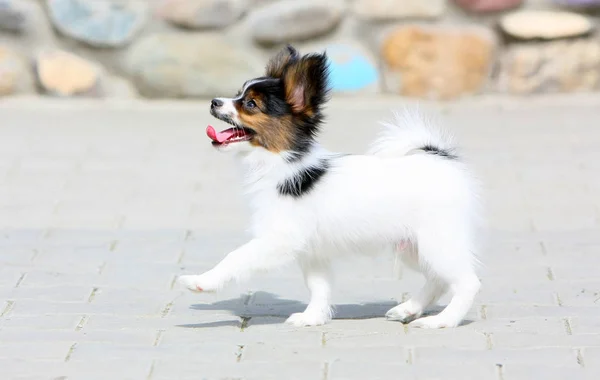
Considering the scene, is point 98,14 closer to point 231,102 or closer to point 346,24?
point 346,24

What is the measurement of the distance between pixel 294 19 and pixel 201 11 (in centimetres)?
72

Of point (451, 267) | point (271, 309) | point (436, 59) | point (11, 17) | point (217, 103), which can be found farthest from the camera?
point (436, 59)

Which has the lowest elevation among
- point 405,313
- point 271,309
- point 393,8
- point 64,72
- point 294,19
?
point 405,313

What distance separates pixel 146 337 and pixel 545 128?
14.7 feet

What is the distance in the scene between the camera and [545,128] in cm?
820

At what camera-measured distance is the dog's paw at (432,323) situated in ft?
15.2

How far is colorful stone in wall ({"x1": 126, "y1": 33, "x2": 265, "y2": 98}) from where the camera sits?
875 centimetres

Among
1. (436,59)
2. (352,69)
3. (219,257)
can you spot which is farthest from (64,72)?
(219,257)

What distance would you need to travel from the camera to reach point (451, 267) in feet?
14.9

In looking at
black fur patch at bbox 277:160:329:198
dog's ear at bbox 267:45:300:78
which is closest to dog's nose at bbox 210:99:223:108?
dog's ear at bbox 267:45:300:78

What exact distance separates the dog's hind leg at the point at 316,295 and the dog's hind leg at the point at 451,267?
0.40 m

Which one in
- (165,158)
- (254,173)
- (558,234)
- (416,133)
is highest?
(165,158)

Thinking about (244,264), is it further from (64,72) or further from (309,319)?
(64,72)

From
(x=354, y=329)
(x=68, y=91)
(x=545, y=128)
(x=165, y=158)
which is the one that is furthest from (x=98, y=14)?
(x=354, y=329)
